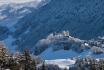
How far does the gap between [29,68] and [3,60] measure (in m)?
7.77

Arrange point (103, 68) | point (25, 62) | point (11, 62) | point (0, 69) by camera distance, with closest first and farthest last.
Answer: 1. point (0, 69)
2. point (11, 62)
3. point (25, 62)
4. point (103, 68)

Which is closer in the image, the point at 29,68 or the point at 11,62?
the point at 11,62

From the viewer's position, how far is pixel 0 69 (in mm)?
47062

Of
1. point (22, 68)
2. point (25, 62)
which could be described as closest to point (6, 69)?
point (22, 68)

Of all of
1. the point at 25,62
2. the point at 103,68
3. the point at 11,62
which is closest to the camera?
the point at 11,62

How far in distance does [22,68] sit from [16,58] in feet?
5.02

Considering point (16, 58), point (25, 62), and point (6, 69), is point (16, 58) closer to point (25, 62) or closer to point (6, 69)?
point (25, 62)

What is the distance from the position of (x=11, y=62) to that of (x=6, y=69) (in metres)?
3.51

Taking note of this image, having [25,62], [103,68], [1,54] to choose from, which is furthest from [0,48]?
[103,68]

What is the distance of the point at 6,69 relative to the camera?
→ 155 ft

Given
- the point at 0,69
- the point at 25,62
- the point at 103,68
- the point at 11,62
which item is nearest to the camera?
the point at 0,69

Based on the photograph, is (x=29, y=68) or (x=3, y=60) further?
(x=29, y=68)

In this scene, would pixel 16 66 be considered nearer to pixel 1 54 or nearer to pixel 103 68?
pixel 1 54

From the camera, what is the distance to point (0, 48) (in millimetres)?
50000
